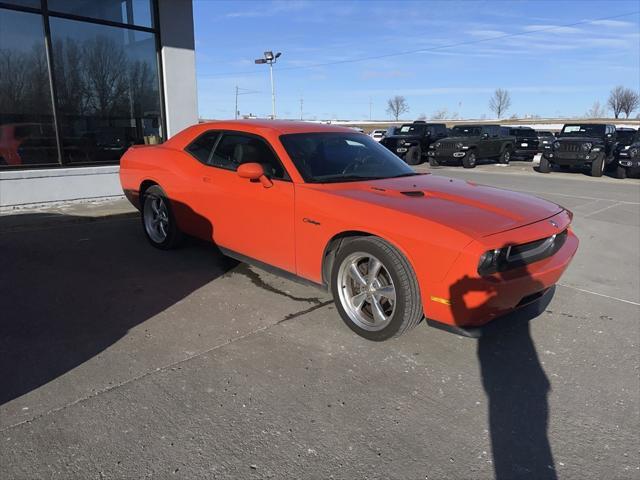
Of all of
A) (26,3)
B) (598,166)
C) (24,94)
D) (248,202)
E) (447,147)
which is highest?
(26,3)

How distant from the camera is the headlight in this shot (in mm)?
2904

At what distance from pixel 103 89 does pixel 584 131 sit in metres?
16.1

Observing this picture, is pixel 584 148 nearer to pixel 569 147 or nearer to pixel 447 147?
pixel 569 147

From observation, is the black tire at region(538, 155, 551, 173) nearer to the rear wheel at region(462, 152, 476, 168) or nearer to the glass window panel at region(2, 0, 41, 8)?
the rear wheel at region(462, 152, 476, 168)

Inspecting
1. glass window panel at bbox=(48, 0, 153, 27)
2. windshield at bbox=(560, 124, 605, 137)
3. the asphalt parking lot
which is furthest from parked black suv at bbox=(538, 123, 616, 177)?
glass window panel at bbox=(48, 0, 153, 27)

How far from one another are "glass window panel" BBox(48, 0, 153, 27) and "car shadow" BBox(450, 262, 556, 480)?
8598 mm

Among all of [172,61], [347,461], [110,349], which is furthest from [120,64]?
[347,461]

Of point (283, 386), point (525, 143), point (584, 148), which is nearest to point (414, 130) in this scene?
point (525, 143)

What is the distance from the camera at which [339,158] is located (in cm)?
438

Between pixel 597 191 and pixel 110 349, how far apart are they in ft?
40.7

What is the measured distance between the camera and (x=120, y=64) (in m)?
9.18

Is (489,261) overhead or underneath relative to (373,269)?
overhead

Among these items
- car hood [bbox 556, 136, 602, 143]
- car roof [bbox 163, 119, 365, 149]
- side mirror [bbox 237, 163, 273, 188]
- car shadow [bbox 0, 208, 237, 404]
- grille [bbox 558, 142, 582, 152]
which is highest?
car roof [bbox 163, 119, 365, 149]

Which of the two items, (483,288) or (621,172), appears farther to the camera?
(621,172)
